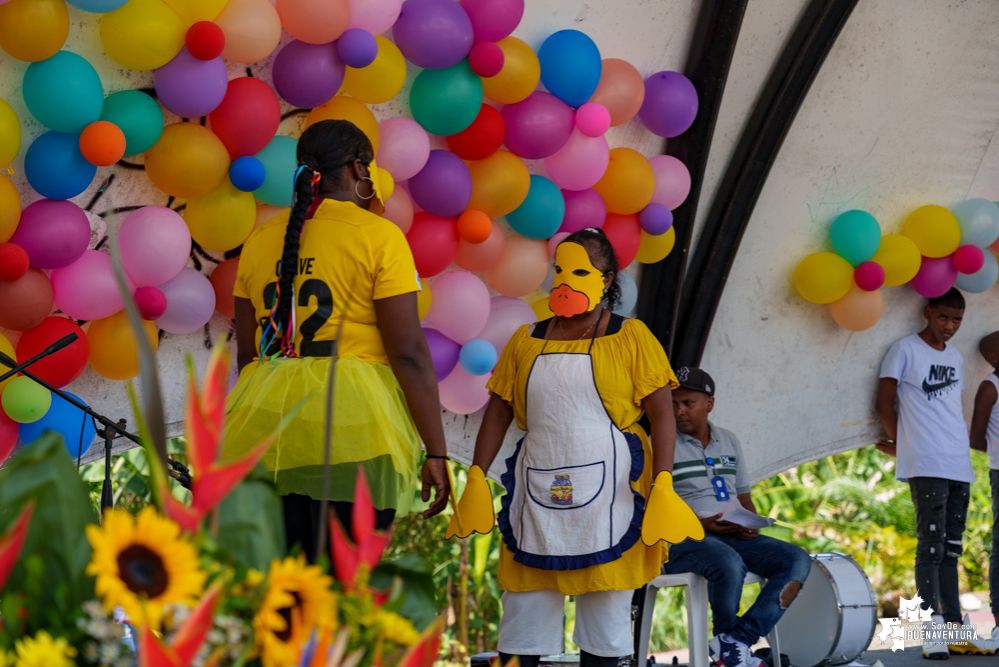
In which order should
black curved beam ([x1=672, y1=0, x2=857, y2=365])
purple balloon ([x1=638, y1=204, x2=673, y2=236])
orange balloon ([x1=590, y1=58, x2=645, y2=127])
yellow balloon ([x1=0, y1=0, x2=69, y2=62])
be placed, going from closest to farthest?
yellow balloon ([x1=0, y1=0, x2=69, y2=62]), orange balloon ([x1=590, y1=58, x2=645, y2=127]), purple balloon ([x1=638, y1=204, x2=673, y2=236]), black curved beam ([x1=672, y1=0, x2=857, y2=365])

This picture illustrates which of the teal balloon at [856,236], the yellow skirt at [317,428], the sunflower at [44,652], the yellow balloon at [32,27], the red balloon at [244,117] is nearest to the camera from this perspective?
the sunflower at [44,652]

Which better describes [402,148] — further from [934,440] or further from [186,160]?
[934,440]

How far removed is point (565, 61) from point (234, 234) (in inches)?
45.0

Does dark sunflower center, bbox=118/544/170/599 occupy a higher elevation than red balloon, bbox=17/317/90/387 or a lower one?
lower

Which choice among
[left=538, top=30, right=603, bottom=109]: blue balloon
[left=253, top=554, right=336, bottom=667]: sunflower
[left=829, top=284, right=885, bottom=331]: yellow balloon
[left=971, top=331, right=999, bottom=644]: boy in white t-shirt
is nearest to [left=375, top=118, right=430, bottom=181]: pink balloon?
[left=538, top=30, right=603, bottom=109]: blue balloon

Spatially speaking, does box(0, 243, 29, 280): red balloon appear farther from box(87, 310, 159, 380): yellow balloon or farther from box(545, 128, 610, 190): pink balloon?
box(545, 128, 610, 190): pink balloon

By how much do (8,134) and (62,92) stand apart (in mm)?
154

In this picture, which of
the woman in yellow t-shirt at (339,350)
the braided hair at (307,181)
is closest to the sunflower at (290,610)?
the woman in yellow t-shirt at (339,350)

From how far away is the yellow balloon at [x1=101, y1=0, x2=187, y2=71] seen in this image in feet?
7.06

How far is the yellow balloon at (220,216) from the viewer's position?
2.40 meters

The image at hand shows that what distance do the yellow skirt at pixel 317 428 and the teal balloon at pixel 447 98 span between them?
1128mm

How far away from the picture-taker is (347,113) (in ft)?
8.24

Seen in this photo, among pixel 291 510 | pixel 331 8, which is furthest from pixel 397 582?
pixel 331 8

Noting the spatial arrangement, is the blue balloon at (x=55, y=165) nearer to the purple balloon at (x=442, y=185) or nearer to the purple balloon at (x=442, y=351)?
the purple balloon at (x=442, y=185)
